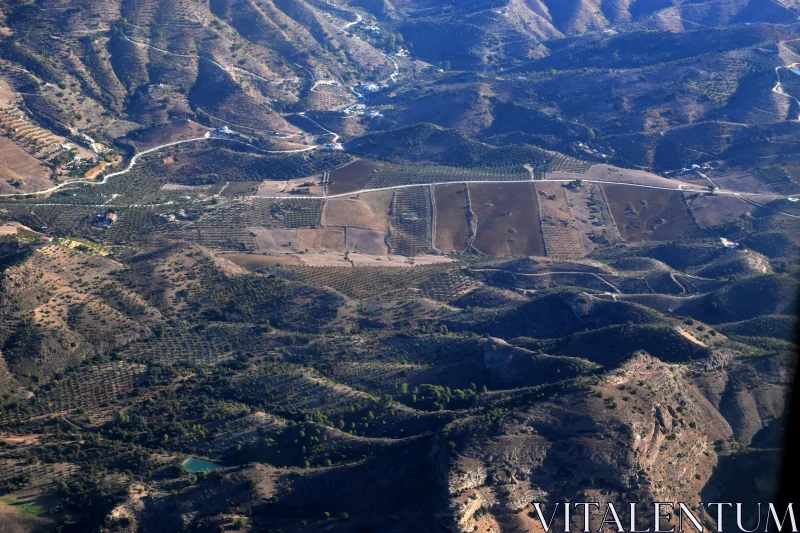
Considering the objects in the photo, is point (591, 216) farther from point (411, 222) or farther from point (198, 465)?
point (198, 465)

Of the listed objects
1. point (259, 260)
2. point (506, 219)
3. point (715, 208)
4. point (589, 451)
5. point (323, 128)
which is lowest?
point (589, 451)

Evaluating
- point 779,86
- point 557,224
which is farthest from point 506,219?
point 779,86

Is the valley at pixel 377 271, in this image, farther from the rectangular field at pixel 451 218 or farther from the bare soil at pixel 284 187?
the bare soil at pixel 284 187

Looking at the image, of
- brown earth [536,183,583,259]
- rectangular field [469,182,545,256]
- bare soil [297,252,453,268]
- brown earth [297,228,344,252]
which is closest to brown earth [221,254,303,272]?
bare soil [297,252,453,268]

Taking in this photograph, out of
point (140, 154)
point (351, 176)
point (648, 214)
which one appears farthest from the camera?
point (140, 154)

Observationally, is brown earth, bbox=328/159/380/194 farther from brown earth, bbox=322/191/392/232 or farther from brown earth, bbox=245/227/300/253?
brown earth, bbox=245/227/300/253

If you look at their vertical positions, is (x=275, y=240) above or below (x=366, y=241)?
below

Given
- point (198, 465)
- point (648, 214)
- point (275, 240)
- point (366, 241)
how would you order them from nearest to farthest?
point (198, 465) → point (275, 240) → point (366, 241) → point (648, 214)
